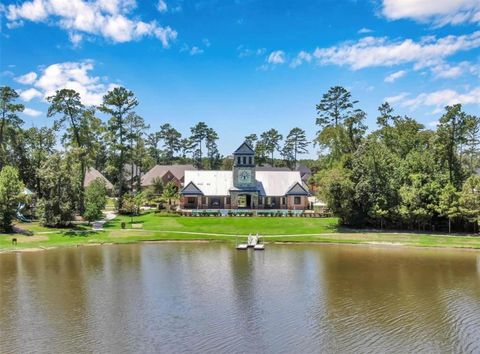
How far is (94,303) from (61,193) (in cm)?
3447

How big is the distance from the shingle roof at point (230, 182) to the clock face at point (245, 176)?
1867 mm

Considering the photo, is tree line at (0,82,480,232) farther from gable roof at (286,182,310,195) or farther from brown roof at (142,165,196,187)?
brown roof at (142,165,196,187)

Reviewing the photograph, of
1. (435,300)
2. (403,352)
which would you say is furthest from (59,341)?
(435,300)

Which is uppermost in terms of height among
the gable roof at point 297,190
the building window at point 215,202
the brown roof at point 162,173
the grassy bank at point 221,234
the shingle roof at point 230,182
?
the brown roof at point 162,173

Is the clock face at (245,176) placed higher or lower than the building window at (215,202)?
higher

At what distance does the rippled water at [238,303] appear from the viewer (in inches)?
813

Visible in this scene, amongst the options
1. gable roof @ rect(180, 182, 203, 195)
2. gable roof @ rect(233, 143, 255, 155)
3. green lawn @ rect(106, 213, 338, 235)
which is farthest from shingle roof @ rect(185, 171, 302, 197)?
green lawn @ rect(106, 213, 338, 235)

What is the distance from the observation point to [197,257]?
42781 mm

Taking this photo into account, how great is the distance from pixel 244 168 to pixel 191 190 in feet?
29.7

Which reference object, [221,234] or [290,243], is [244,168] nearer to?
[221,234]

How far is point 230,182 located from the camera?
248 feet

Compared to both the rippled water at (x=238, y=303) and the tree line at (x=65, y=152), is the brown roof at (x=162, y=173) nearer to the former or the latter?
the tree line at (x=65, y=152)

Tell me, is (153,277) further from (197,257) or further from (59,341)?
(59,341)

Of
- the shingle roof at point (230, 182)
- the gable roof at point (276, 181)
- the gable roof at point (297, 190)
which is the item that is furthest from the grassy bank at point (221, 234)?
the gable roof at point (276, 181)
